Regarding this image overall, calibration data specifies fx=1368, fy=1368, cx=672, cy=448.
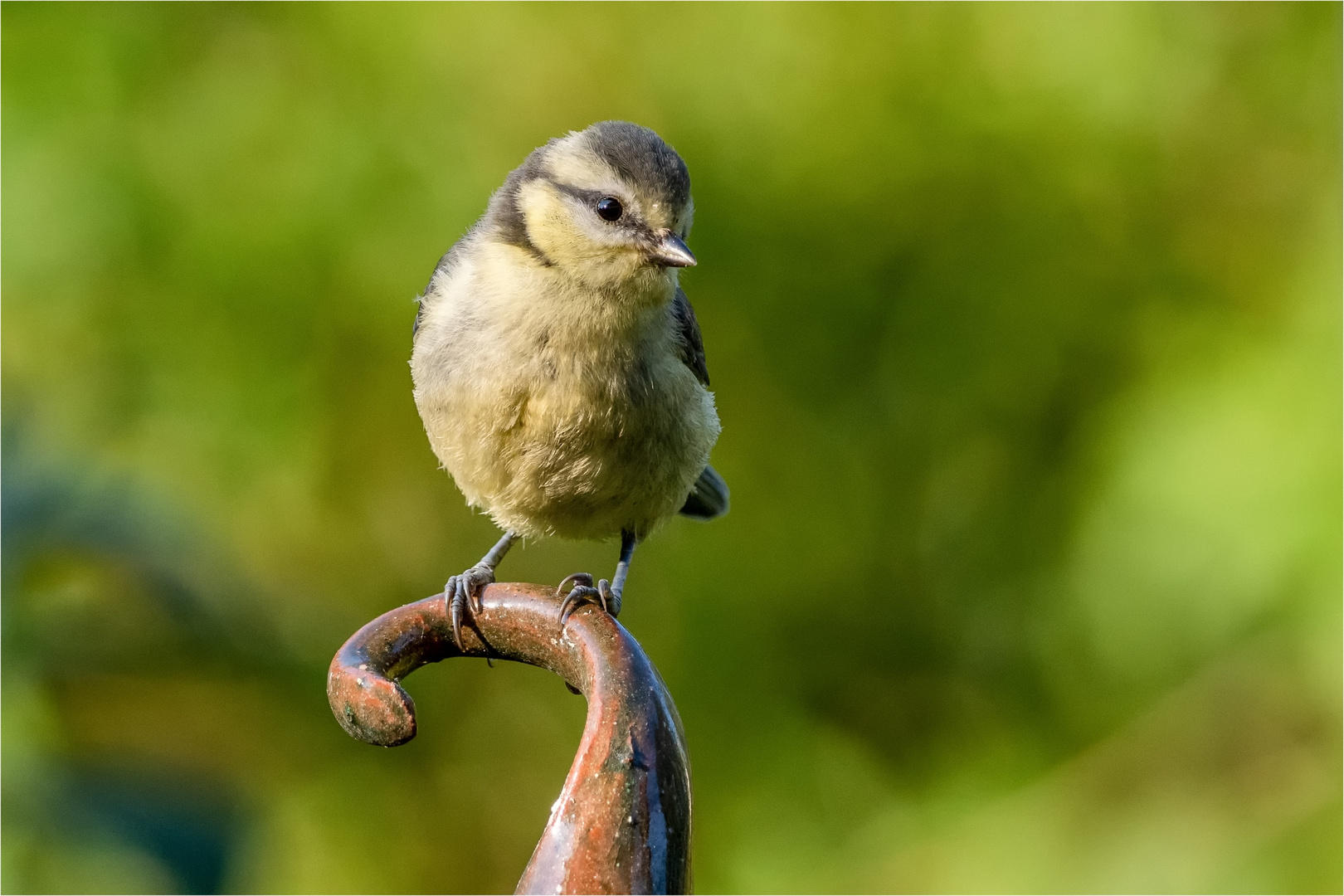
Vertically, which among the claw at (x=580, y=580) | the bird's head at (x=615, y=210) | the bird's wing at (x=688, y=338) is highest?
the bird's wing at (x=688, y=338)

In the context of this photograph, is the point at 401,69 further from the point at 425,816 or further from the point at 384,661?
the point at 384,661

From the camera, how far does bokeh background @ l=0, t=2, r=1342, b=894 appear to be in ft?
10.7

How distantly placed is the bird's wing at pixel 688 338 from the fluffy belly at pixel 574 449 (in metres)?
0.06

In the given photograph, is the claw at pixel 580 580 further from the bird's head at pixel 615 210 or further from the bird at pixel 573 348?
the bird's head at pixel 615 210

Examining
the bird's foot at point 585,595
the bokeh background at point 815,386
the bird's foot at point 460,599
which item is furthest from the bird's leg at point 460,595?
the bokeh background at point 815,386

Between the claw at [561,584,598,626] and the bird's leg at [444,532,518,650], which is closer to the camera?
the claw at [561,584,598,626]

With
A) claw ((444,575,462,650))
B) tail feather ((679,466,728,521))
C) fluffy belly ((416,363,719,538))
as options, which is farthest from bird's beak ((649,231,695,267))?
tail feather ((679,466,728,521))

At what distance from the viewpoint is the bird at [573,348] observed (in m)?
2.34

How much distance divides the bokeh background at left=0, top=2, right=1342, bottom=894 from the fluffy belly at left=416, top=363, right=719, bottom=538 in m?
0.83

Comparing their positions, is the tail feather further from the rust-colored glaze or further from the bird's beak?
the rust-colored glaze

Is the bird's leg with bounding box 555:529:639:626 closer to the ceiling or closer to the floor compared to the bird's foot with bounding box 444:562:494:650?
closer to the ceiling

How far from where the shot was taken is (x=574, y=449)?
2396 millimetres

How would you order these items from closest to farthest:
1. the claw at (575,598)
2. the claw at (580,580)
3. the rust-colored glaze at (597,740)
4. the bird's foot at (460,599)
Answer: the rust-colored glaze at (597,740) < the claw at (575,598) < the bird's foot at (460,599) < the claw at (580,580)

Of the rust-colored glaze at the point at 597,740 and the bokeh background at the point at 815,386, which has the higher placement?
the bokeh background at the point at 815,386
